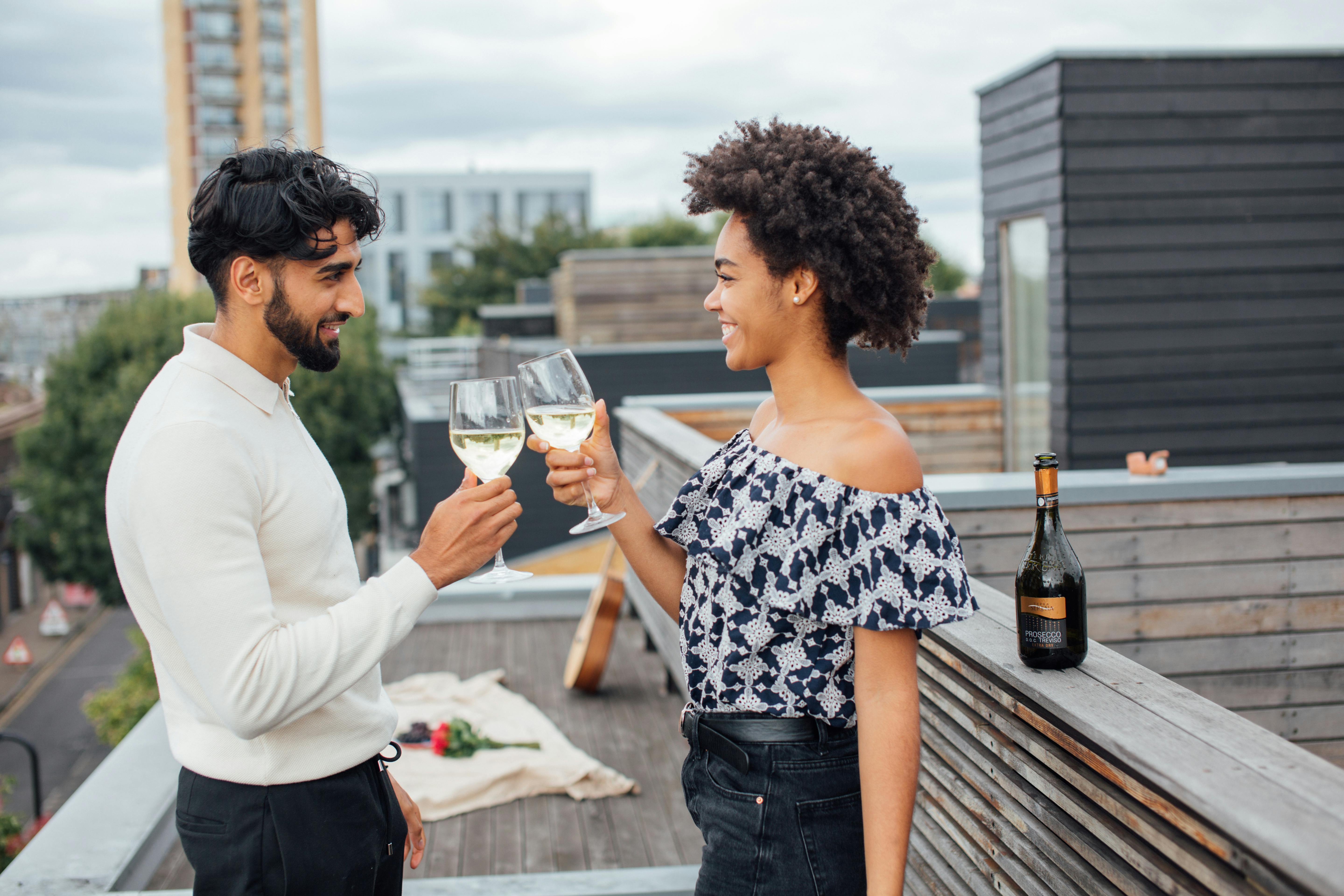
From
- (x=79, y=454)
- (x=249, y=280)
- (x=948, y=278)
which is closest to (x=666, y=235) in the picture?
(x=948, y=278)

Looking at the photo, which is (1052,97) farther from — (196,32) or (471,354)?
(196,32)

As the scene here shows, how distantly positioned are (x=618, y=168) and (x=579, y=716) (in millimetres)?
89376

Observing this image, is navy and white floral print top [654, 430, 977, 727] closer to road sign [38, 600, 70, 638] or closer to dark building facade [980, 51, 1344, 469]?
dark building facade [980, 51, 1344, 469]

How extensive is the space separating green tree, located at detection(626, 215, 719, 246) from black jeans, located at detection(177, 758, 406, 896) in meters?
43.6

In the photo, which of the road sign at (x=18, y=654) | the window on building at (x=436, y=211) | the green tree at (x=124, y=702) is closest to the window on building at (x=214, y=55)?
the window on building at (x=436, y=211)

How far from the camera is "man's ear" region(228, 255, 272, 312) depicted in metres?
1.45

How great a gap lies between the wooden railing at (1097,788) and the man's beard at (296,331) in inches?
46.3

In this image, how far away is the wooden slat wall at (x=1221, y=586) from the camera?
327cm

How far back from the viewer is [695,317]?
15508 mm

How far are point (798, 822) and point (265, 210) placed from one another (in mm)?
1099

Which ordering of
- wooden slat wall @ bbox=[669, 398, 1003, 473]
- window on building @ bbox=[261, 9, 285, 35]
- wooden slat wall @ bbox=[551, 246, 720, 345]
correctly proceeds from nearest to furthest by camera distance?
wooden slat wall @ bbox=[669, 398, 1003, 473] < wooden slat wall @ bbox=[551, 246, 720, 345] < window on building @ bbox=[261, 9, 285, 35]

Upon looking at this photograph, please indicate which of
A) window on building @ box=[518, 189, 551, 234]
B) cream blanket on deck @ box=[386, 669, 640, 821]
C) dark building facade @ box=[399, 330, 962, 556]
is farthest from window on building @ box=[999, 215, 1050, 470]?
window on building @ box=[518, 189, 551, 234]

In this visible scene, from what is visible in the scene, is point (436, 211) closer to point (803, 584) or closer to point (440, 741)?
point (440, 741)

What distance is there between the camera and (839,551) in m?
1.38
